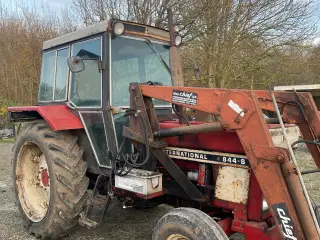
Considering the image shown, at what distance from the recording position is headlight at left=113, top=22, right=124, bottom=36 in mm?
3537

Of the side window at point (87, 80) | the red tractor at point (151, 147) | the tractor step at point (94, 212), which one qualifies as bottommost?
the tractor step at point (94, 212)

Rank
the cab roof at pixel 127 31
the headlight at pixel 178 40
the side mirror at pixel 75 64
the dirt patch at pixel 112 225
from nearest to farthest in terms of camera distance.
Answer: the side mirror at pixel 75 64 < the cab roof at pixel 127 31 < the dirt patch at pixel 112 225 < the headlight at pixel 178 40

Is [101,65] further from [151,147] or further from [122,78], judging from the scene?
[151,147]

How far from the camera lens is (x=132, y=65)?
12.9 feet

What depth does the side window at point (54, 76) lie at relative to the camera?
4.26 meters

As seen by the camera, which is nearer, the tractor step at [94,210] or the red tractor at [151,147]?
the red tractor at [151,147]

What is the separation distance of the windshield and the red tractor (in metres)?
0.01

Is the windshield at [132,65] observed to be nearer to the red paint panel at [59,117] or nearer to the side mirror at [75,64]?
the side mirror at [75,64]

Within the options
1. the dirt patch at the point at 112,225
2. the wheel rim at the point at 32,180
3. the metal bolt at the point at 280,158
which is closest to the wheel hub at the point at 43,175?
the wheel rim at the point at 32,180

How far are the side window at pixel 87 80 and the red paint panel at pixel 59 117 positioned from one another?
0.52 ft

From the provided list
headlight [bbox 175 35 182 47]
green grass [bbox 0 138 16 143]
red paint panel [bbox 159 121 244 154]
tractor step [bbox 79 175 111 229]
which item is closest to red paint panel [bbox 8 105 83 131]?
tractor step [bbox 79 175 111 229]

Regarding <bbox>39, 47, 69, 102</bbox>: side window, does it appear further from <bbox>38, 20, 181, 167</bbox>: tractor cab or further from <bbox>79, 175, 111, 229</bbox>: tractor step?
<bbox>79, 175, 111, 229</bbox>: tractor step

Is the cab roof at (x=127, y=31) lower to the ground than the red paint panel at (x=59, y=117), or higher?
higher

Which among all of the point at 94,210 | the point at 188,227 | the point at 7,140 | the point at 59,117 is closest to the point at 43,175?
the point at 59,117
